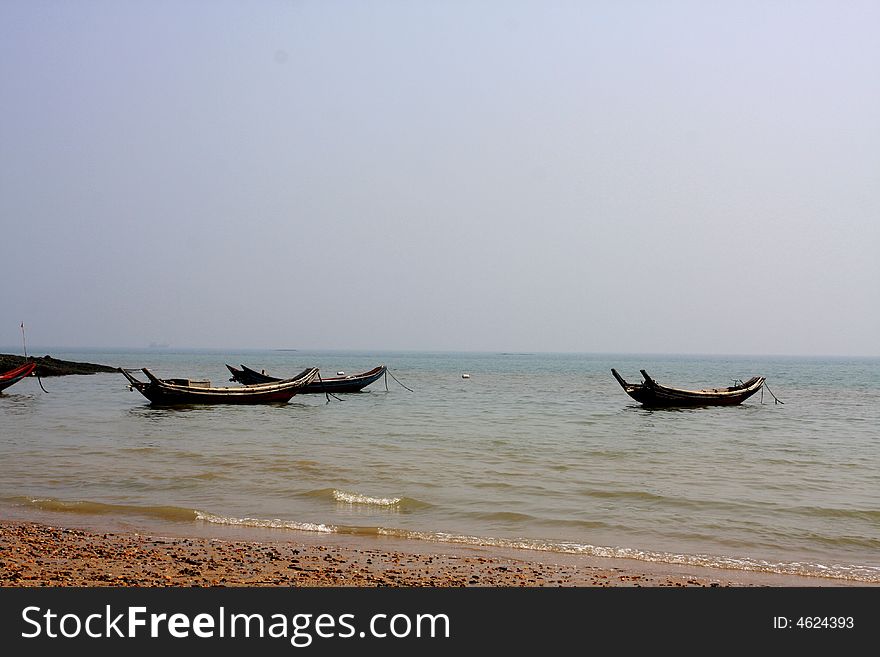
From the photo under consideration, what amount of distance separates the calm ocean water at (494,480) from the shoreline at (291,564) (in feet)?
1.66

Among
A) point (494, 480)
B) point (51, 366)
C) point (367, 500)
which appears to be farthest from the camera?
point (51, 366)

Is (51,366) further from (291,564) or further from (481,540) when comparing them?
(291,564)

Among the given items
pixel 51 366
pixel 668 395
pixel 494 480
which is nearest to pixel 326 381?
pixel 668 395

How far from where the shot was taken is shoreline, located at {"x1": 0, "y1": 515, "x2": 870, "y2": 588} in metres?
6.70

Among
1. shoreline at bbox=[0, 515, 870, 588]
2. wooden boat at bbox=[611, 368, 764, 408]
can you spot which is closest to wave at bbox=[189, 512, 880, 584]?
shoreline at bbox=[0, 515, 870, 588]

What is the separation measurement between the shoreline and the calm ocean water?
0.51m

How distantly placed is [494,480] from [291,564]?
6359 mm

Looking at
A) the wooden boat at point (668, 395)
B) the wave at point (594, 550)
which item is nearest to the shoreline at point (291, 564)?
the wave at point (594, 550)

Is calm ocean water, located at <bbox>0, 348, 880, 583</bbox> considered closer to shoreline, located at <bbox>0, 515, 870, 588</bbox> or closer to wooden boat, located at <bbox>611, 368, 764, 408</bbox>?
shoreline, located at <bbox>0, 515, 870, 588</bbox>

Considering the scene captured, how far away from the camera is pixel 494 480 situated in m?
13.3
